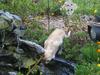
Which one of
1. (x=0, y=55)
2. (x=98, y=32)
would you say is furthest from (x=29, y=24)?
(x=0, y=55)

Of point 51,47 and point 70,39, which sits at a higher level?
point 51,47

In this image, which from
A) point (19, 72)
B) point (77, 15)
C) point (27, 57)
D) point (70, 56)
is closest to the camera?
point (19, 72)

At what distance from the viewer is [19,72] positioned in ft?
17.3

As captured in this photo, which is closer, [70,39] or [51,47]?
[51,47]

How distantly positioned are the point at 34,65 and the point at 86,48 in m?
1.46

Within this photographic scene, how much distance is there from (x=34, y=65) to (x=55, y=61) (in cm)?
49

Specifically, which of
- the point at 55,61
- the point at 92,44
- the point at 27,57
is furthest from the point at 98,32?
the point at 27,57

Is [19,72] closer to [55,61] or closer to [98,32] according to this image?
[55,61]

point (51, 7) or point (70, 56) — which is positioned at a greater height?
point (51, 7)

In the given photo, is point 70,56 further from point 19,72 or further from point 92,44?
point 19,72

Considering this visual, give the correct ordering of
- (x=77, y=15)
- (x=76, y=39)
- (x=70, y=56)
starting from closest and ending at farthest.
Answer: (x=70, y=56) → (x=76, y=39) → (x=77, y=15)

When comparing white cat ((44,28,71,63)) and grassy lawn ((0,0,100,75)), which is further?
grassy lawn ((0,0,100,75))

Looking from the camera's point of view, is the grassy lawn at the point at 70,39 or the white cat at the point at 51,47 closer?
the white cat at the point at 51,47

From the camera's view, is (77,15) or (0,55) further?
(77,15)
